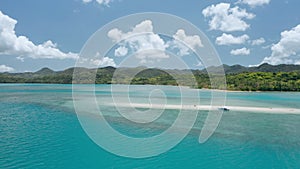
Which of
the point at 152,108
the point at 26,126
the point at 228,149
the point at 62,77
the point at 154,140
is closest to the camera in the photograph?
the point at 228,149

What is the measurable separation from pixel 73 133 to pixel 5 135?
175 inches

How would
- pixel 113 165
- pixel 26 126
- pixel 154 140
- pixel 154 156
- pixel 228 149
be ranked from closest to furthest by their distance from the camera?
1. pixel 113 165
2. pixel 154 156
3. pixel 228 149
4. pixel 154 140
5. pixel 26 126

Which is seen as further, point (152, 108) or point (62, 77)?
point (62, 77)

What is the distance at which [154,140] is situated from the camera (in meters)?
17.2

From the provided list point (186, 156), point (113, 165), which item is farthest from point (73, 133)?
point (186, 156)

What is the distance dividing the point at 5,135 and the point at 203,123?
16.3m

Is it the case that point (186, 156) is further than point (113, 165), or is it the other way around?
point (186, 156)

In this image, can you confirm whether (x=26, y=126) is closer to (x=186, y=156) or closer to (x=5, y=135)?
(x=5, y=135)

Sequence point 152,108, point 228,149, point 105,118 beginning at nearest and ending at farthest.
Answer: point 228,149 < point 105,118 < point 152,108

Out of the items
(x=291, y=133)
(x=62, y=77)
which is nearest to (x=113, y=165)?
(x=291, y=133)

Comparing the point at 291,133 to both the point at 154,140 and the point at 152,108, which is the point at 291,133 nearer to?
the point at 154,140

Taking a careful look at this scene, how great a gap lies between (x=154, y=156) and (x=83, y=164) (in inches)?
150

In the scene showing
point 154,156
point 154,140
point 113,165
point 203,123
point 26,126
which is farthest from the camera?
point 203,123

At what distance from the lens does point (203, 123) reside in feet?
78.7
